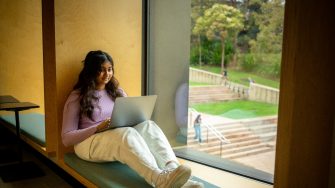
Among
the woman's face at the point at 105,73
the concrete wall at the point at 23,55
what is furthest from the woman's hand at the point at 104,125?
the concrete wall at the point at 23,55

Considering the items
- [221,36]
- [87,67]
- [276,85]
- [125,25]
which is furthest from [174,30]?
[276,85]

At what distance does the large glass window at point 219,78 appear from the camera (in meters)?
2.03

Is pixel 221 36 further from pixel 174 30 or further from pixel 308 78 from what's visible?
pixel 308 78

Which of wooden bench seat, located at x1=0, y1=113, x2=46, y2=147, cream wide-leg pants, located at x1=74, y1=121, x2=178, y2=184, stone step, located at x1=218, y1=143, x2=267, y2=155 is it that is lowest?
wooden bench seat, located at x1=0, y1=113, x2=46, y2=147

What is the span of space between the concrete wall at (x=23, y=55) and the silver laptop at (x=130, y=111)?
7.82ft

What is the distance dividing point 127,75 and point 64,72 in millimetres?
600

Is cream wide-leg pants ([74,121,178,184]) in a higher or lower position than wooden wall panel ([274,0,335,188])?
lower

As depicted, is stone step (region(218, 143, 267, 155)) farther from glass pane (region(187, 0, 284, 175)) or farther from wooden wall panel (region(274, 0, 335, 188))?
wooden wall panel (region(274, 0, 335, 188))

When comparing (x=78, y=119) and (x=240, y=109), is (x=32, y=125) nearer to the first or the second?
(x=78, y=119)

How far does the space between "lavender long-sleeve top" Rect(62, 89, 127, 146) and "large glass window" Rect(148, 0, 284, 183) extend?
0.79 m

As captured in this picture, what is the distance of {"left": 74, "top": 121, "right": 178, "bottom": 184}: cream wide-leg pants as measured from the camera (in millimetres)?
1770

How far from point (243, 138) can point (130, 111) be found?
34.0 inches

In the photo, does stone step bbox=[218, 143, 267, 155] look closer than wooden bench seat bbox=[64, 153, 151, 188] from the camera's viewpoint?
No

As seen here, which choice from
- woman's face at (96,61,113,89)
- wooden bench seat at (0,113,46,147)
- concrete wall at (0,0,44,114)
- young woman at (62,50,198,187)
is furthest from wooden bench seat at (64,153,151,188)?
concrete wall at (0,0,44,114)
